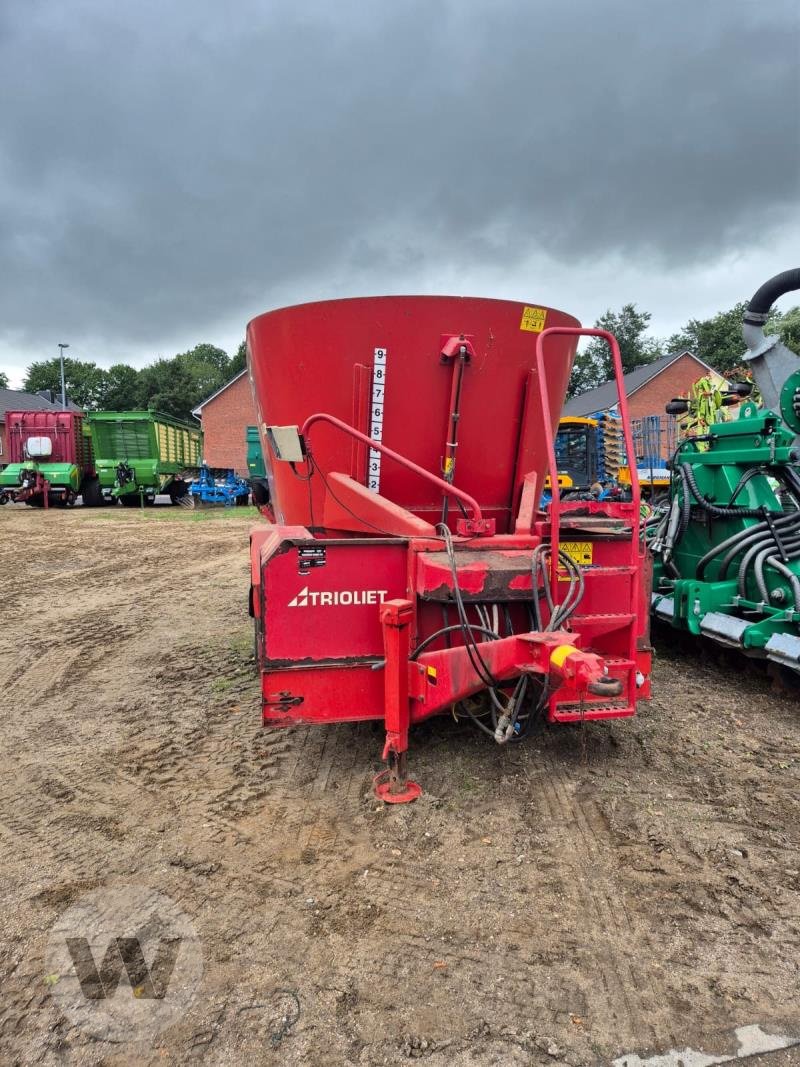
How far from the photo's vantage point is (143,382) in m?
62.6

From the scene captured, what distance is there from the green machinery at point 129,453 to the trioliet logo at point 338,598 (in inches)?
757

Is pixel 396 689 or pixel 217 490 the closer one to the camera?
pixel 396 689

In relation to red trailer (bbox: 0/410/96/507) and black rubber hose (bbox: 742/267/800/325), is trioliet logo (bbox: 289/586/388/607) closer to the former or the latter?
black rubber hose (bbox: 742/267/800/325)

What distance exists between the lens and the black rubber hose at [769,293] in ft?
14.6

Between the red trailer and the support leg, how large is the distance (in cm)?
2096

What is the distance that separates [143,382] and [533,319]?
6570 cm

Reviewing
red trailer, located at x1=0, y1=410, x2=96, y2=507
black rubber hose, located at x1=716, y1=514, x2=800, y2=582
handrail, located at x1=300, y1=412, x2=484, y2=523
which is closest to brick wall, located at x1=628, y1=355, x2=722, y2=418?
red trailer, located at x1=0, y1=410, x2=96, y2=507

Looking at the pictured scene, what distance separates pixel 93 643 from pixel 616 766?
14.9 ft

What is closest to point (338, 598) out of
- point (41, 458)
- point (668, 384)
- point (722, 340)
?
point (41, 458)

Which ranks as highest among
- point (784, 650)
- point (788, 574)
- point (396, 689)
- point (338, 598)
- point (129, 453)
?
point (129, 453)

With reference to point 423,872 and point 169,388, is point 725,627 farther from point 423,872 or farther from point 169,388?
point 169,388

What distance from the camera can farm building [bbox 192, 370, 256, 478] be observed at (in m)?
33.4

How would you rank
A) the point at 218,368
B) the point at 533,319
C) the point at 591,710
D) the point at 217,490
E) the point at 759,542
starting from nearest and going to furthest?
the point at 591,710 → the point at 533,319 → the point at 759,542 → the point at 217,490 → the point at 218,368

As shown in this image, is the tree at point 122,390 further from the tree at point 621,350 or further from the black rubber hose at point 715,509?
the black rubber hose at point 715,509
